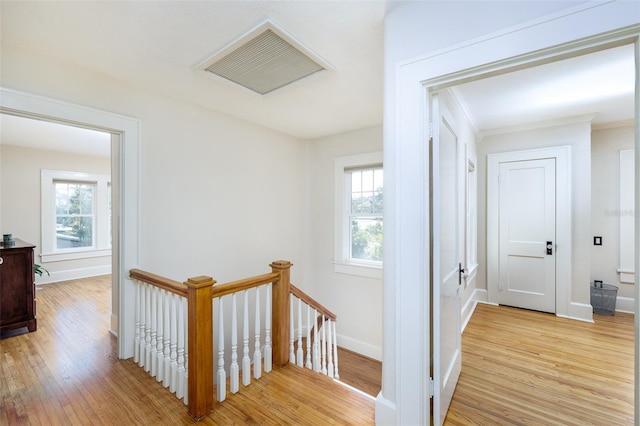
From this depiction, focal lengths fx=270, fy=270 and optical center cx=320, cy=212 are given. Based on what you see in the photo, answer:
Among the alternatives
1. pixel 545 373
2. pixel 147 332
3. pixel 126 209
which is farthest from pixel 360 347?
pixel 126 209

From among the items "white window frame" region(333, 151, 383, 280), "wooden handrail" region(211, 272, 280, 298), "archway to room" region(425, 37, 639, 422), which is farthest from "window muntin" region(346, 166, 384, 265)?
"archway to room" region(425, 37, 639, 422)

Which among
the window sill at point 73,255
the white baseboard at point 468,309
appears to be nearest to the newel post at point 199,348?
the white baseboard at point 468,309

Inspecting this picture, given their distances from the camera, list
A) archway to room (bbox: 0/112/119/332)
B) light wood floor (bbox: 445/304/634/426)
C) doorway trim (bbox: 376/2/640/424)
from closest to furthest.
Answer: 1. doorway trim (bbox: 376/2/640/424)
2. light wood floor (bbox: 445/304/634/426)
3. archway to room (bbox: 0/112/119/332)

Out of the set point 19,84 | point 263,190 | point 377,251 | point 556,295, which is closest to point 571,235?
point 556,295

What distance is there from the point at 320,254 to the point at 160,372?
2495mm

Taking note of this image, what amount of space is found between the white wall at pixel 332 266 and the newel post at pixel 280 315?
1650 millimetres

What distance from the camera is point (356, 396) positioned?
1.87 meters

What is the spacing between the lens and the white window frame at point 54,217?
198 inches

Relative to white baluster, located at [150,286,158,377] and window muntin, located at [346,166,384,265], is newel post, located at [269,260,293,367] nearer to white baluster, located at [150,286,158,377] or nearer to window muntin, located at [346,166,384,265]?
white baluster, located at [150,286,158,377]

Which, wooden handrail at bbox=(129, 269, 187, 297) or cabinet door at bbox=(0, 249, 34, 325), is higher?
wooden handrail at bbox=(129, 269, 187, 297)

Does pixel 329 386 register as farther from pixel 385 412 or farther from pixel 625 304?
pixel 625 304

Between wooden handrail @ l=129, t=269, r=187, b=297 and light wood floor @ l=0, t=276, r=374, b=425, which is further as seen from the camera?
wooden handrail @ l=129, t=269, r=187, b=297

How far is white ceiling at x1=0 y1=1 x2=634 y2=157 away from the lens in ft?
5.01

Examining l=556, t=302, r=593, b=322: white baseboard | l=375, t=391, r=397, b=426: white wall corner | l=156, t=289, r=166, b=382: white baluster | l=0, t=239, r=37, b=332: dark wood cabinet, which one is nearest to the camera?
l=375, t=391, r=397, b=426: white wall corner
